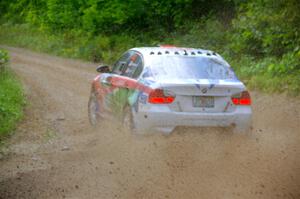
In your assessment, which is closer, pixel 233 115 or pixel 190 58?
pixel 233 115

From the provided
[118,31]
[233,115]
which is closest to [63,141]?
[233,115]

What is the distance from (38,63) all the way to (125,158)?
19.1m

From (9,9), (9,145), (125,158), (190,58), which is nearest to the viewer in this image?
(125,158)

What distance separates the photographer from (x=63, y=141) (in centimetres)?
1066

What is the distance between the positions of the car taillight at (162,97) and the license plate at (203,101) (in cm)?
34

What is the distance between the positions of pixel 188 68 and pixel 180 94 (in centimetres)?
79

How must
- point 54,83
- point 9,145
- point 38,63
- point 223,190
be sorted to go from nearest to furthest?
point 223,190, point 9,145, point 54,83, point 38,63

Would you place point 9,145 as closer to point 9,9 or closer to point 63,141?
point 63,141

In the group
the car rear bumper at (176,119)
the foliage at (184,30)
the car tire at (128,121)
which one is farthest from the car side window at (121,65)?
the foliage at (184,30)

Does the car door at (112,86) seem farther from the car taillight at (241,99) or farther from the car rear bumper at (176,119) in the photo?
the car taillight at (241,99)

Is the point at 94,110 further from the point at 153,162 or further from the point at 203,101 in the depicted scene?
the point at 153,162

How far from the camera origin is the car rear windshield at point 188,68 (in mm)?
8961

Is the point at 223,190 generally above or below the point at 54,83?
above

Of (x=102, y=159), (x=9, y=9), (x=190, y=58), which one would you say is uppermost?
(x=190, y=58)
